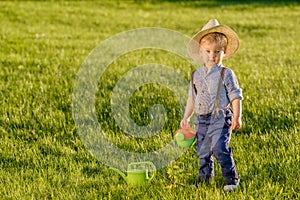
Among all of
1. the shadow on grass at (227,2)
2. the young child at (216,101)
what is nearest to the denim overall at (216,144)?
the young child at (216,101)

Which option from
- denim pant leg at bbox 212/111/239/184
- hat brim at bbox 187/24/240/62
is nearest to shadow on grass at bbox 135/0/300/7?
hat brim at bbox 187/24/240/62

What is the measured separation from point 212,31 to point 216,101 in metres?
0.63

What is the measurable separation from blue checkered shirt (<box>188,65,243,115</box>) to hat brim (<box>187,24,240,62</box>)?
0.26 m

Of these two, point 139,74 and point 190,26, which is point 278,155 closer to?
point 139,74

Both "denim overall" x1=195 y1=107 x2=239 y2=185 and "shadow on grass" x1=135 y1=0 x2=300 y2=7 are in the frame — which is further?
"shadow on grass" x1=135 y1=0 x2=300 y2=7

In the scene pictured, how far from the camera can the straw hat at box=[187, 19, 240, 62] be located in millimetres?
4516

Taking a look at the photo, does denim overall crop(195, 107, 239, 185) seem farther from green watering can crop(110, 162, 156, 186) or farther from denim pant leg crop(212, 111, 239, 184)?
green watering can crop(110, 162, 156, 186)

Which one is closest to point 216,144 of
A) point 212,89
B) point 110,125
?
point 212,89

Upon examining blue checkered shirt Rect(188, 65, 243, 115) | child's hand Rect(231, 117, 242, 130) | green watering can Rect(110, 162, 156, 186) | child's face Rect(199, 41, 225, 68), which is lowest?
green watering can Rect(110, 162, 156, 186)

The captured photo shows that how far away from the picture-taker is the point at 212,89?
461 centimetres

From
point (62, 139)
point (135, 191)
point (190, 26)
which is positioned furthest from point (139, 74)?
point (190, 26)

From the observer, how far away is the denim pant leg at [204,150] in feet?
15.2

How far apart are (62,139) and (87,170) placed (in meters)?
0.95

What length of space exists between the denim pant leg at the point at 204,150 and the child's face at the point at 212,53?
52cm
